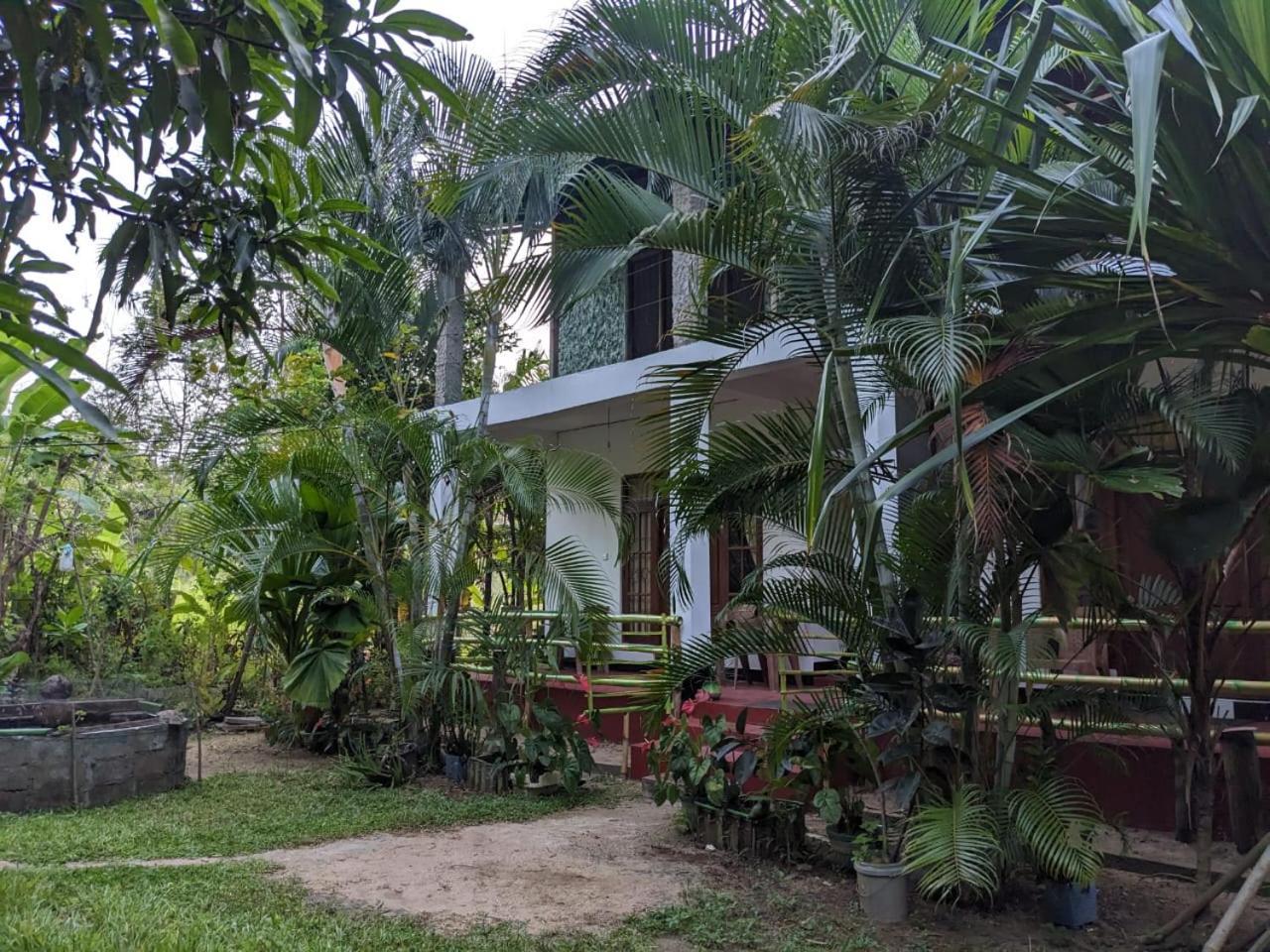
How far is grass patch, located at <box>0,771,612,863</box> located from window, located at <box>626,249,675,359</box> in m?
5.43

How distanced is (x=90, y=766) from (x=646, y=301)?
7191 mm

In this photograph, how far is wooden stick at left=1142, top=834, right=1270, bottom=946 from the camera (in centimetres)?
441

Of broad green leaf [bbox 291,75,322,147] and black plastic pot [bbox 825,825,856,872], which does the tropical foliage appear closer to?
broad green leaf [bbox 291,75,322,147]

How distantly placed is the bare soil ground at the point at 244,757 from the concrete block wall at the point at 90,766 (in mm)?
1002

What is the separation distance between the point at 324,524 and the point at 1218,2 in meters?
8.86

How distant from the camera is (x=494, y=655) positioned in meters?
8.74

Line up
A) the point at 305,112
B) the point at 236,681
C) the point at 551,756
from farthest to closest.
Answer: the point at 236,681, the point at 551,756, the point at 305,112

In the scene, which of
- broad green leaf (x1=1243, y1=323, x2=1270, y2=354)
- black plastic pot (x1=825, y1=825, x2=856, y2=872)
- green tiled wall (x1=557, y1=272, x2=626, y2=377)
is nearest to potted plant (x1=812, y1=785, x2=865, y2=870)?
black plastic pot (x1=825, y1=825, x2=856, y2=872)

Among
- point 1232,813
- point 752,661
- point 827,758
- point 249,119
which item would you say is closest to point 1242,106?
point 249,119

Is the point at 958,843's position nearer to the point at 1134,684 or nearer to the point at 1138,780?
the point at 1134,684

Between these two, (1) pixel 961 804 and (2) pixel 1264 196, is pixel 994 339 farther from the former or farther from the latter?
(1) pixel 961 804

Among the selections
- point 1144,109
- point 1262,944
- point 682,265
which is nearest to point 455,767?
point 682,265

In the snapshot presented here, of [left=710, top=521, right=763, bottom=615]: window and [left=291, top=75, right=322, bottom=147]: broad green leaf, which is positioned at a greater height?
[left=291, top=75, right=322, bottom=147]: broad green leaf

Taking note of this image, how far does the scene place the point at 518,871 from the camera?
6281 mm
